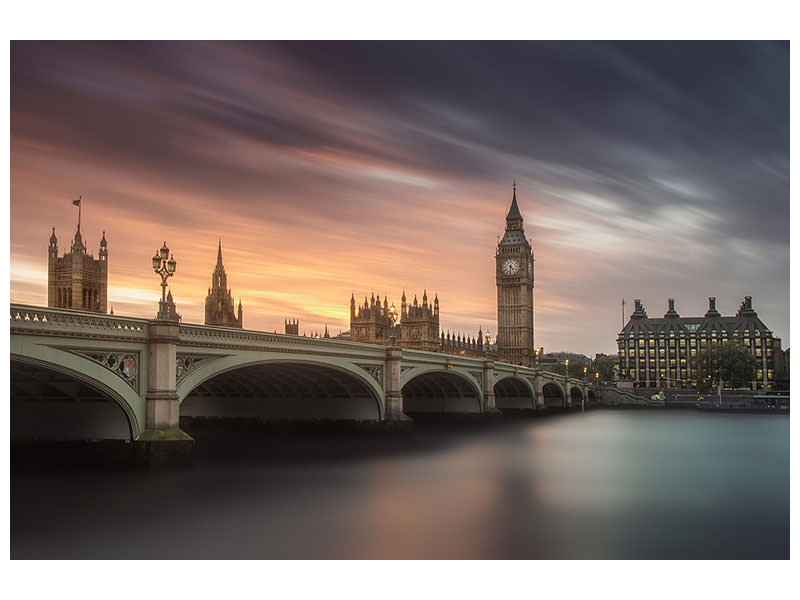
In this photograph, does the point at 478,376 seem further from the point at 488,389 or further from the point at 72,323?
the point at 72,323

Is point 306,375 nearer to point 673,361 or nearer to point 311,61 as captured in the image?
point 311,61

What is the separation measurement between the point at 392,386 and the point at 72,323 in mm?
23449

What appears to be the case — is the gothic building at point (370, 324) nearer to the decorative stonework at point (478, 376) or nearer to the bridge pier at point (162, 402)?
the decorative stonework at point (478, 376)

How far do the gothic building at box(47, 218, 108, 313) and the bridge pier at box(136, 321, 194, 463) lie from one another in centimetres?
6774

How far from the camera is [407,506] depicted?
72.3 feet

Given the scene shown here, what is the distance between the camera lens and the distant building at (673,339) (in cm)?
15900

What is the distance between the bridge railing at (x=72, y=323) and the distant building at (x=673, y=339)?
148 metres

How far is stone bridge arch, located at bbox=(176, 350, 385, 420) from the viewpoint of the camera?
1550 inches

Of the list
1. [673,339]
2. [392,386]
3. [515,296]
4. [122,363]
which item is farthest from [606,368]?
[122,363]

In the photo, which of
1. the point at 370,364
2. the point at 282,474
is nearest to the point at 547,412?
the point at 370,364

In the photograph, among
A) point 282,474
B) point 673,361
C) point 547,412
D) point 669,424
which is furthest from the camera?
point 673,361

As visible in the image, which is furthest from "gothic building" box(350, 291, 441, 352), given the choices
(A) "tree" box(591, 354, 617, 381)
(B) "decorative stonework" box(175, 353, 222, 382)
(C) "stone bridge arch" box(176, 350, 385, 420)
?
(B) "decorative stonework" box(175, 353, 222, 382)

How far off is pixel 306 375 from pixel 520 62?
25758 mm
